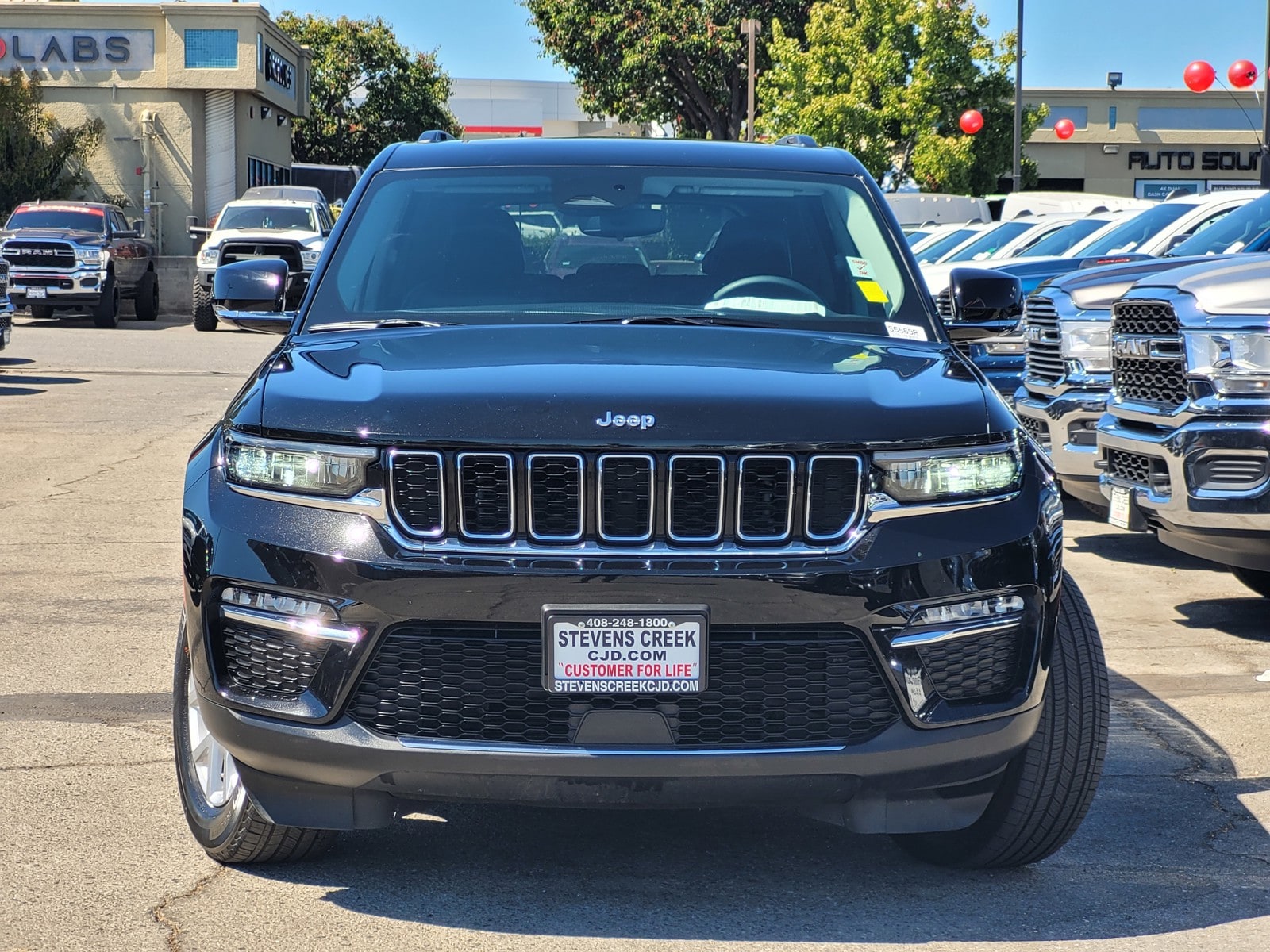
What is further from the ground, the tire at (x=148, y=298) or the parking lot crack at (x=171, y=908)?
the tire at (x=148, y=298)

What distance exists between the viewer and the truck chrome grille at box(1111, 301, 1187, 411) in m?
6.88

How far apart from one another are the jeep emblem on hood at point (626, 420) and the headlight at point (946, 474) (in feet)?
1.54

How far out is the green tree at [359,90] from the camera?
6250cm

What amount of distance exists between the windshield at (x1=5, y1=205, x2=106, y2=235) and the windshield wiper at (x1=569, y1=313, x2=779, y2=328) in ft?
77.5

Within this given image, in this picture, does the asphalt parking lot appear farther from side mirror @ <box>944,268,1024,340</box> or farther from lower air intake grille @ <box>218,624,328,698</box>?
side mirror @ <box>944,268,1024,340</box>

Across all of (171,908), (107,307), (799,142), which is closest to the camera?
(171,908)

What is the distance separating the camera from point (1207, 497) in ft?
21.5

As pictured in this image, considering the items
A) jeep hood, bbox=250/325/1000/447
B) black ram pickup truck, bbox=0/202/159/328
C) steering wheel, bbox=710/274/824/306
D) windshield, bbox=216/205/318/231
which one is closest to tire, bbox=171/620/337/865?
jeep hood, bbox=250/325/1000/447

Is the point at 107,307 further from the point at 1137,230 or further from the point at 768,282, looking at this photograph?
the point at 768,282

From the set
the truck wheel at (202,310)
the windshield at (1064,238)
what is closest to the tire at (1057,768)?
the windshield at (1064,238)

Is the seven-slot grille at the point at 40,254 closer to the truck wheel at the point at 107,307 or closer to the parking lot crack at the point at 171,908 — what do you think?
the truck wheel at the point at 107,307

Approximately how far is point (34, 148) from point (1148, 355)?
34.2 meters

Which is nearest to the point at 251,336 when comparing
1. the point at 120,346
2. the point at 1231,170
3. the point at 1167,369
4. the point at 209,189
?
the point at 120,346

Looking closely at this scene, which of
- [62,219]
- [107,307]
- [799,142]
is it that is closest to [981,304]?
[799,142]
